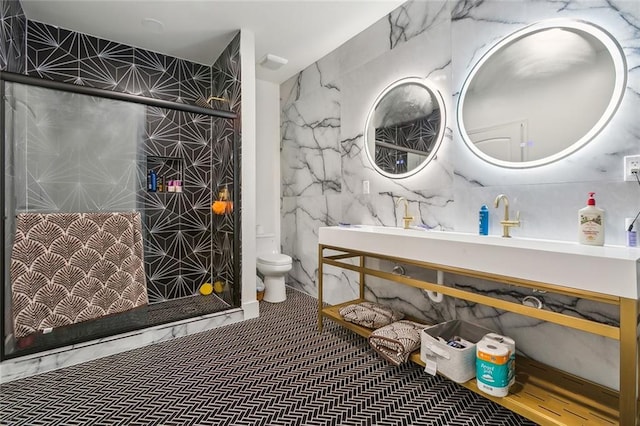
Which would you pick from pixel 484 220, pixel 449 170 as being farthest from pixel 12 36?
pixel 484 220

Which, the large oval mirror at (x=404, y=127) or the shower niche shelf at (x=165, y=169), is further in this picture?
the shower niche shelf at (x=165, y=169)

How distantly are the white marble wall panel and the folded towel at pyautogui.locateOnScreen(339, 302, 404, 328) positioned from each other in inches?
40.7

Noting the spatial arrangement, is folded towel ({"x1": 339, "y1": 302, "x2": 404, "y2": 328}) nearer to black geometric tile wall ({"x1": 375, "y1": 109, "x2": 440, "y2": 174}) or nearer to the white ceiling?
black geometric tile wall ({"x1": 375, "y1": 109, "x2": 440, "y2": 174})

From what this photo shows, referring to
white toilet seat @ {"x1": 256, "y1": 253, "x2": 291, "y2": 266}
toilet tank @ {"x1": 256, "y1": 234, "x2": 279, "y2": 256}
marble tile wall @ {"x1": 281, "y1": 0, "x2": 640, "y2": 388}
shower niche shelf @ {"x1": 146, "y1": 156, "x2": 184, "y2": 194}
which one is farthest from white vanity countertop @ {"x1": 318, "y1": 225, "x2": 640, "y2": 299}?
shower niche shelf @ {"x1": 146, "y1": 156, "x2": 184, "y2": 194}

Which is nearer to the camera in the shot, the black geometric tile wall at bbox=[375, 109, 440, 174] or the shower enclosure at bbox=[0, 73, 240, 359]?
the shower enclosure at bbox=[0, 73, 240, 359]

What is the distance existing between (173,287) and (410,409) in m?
2.46

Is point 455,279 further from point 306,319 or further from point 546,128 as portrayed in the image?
point 306,319

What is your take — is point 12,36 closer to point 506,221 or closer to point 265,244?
point 265,244

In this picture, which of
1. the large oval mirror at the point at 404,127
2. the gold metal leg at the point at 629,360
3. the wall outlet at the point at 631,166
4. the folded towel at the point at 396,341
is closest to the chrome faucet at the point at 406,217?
the large oval mirror at the point at 404,127

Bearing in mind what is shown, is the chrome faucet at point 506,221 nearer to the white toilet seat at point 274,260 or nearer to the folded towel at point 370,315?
the folded towel at point 370,315

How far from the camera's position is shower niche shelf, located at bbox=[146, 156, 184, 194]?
3.02 m

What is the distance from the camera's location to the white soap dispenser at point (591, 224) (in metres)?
1.41

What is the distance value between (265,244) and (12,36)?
8.48 feet

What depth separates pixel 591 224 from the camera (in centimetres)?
143
